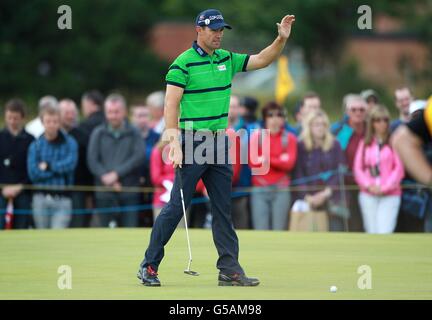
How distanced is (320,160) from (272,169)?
79cm

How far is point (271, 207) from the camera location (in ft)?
61.3

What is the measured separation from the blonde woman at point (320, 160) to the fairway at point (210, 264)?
2.13 metres

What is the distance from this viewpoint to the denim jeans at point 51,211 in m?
18.8

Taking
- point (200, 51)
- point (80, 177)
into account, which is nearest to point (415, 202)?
point (80, 177)

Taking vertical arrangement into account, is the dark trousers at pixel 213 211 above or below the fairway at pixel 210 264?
above

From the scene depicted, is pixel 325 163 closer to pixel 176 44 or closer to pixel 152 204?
pixel 152 204

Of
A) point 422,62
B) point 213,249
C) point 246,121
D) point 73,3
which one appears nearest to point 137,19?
point 73,3

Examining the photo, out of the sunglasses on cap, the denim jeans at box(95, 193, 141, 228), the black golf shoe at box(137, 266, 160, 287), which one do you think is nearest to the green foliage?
the denim jeans at box(95, 193, 141, 228)

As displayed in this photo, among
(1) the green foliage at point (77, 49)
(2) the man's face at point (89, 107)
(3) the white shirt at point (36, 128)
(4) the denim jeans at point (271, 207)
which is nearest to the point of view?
(4) the denim jeans at point (271, 207)

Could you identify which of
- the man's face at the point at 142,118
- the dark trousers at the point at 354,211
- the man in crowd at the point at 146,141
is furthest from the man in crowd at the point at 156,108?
the dark trousers at the point at 354,211

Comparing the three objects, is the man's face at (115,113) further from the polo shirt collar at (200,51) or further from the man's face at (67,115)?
the polo shirt collar at (200,51)

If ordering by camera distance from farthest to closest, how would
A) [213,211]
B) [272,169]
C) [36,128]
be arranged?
1. [36,128]
2. [272,169]
3. [213,211]

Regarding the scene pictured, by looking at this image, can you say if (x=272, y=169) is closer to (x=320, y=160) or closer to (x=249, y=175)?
(x=249, y=175)

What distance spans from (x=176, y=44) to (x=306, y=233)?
51246mm
